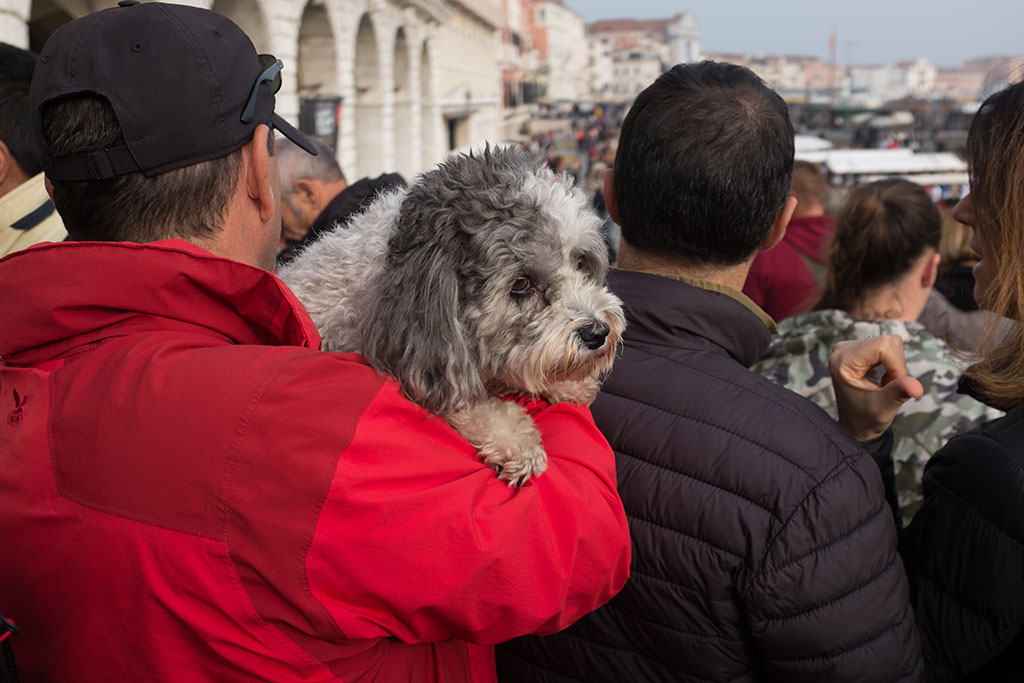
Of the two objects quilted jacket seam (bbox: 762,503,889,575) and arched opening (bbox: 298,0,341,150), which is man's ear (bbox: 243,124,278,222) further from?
arched opening (bbox: 298,0,341,150)

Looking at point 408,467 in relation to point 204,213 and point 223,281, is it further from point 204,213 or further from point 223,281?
point 204,213

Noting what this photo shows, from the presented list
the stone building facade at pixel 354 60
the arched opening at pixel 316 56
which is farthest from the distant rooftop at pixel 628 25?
the arched opening at pixel 316 56

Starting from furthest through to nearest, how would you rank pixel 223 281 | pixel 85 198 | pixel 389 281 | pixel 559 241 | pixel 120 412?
pixel 559 241, pixel 389 281, pixel 85 198, pixel 223 281, pixel 120 412

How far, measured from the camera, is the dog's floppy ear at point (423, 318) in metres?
1.61

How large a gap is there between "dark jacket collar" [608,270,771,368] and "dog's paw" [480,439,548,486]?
1.72ft

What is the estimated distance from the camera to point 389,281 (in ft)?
5.53

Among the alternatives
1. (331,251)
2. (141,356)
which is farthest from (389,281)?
(141,356)

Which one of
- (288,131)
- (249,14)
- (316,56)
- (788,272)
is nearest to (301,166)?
(788,272)

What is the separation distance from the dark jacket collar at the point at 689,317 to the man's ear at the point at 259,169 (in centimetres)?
88

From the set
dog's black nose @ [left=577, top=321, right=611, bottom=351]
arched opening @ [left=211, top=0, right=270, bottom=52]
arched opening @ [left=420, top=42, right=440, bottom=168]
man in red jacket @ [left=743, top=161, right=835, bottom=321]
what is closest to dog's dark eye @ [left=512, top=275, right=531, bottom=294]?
dog's black nose @ [left=577, top=321, right=611, bottom=351]

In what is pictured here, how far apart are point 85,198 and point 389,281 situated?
57 centimetres

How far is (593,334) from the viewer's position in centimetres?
187

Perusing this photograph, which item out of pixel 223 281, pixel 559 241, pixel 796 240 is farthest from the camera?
pixel 796 240

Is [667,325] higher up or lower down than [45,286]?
lower down
